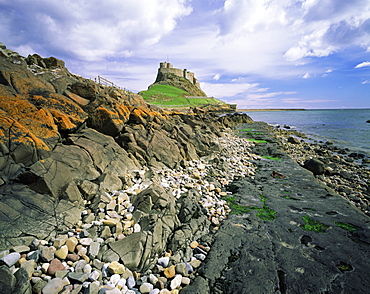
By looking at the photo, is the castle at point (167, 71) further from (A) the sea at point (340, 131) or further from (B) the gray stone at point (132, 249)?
(B) the gray stone at point (132, 249)

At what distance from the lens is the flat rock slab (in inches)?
186

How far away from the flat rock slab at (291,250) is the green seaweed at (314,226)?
0.02 metres

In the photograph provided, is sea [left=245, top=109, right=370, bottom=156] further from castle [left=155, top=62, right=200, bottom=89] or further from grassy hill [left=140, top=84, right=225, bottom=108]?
castle [left=155, top=62, right=200, bottom=89]

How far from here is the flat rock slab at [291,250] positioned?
473 cm

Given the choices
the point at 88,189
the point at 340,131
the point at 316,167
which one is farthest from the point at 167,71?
the point at 88,189

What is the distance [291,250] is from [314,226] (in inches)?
81.8

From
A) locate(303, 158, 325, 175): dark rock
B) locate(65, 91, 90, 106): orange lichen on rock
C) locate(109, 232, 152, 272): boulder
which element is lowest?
locate(303, 158, 325, 175): dark rock

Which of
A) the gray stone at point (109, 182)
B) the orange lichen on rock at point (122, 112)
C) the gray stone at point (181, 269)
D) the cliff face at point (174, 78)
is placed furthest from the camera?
the cliff face at point (174, 78)

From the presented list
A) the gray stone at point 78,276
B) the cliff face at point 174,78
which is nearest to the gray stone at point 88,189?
the gray stone at point 78,276

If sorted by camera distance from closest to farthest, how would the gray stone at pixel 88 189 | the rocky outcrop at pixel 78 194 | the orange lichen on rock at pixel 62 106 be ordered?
1. the rocky outcrop at pixel 78 194
2. the gray stone at pixel 88 189
3. the orange lichen on rock at pixel 62 106

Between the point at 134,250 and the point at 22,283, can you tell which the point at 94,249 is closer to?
the point at 134,250

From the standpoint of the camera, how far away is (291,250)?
19.2ft

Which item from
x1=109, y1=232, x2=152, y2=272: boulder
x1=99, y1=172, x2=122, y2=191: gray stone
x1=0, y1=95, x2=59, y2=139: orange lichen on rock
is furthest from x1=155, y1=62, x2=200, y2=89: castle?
x1=109, y1=232, x2=152, y2=272: boulder

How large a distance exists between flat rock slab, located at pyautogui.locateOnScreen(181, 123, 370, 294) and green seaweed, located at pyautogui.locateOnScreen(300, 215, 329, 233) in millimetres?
17
